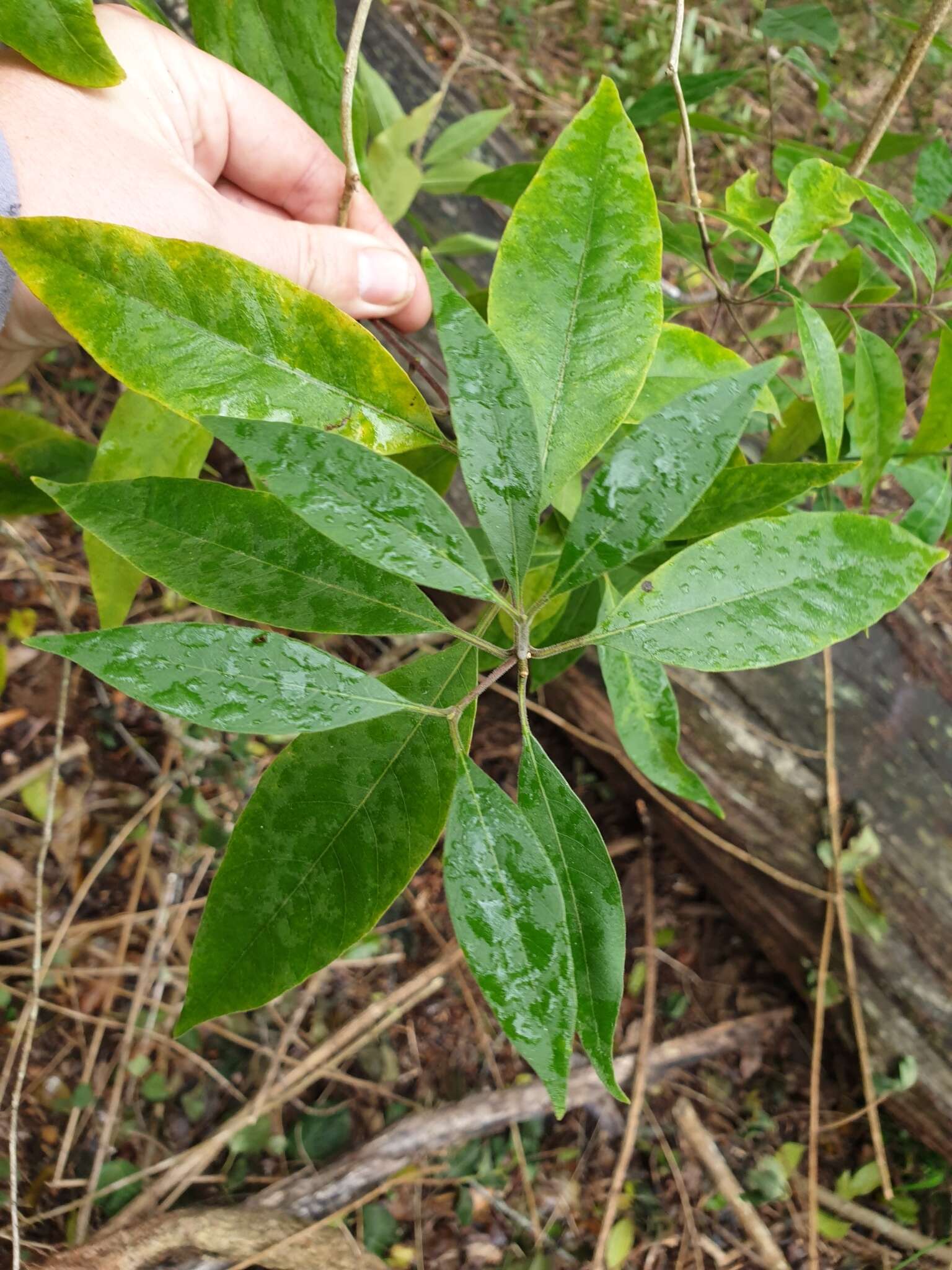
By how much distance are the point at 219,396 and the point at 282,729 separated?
0.21 metres

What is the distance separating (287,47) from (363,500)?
0.59 m

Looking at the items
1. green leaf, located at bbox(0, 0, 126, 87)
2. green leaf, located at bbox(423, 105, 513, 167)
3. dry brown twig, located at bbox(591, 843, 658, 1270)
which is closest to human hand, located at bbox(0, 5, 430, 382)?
green leaf, located at bbox(0, 0, 126, 87)

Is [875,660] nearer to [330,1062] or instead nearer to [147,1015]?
[330,1062]

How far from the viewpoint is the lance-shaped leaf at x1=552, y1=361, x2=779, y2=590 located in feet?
1.52

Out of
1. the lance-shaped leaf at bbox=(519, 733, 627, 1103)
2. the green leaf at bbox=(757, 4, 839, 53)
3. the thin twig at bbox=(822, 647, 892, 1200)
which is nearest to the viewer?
the lance-shaped leaf at bbox=(519, 733, 627, 1103)

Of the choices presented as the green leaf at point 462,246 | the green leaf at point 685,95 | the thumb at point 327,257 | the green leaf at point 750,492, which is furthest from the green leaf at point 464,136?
the green leaf at point 750,492

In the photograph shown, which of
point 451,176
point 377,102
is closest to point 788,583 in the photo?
point 451,176

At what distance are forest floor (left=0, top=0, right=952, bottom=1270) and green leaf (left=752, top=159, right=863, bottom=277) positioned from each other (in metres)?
1.22

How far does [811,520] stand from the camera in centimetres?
48

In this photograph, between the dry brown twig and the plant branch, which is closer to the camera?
the plant branch

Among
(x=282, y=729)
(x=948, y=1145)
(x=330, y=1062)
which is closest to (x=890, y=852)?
(x=948, y=1145)

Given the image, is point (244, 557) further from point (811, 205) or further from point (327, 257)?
point (811, 205)

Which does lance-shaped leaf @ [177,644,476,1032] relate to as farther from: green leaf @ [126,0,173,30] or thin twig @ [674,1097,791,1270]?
thin twig @ [674,1097,791,1270]

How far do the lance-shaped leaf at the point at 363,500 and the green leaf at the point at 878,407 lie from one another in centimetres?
49
